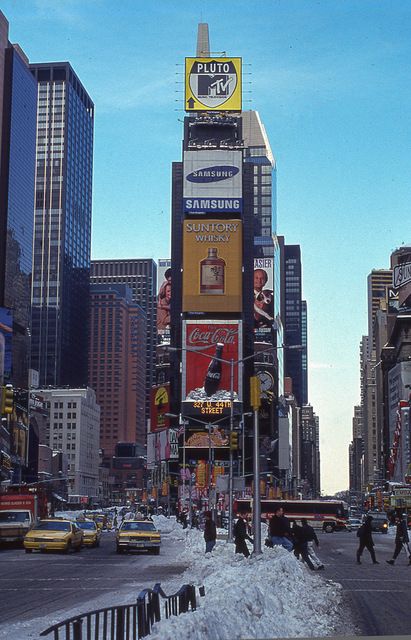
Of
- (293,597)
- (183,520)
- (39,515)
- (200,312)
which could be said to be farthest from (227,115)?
(293,597)

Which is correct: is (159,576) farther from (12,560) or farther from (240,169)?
(240,169)

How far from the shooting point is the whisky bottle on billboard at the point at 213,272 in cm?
14750

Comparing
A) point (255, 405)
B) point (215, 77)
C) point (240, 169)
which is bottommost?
point (255, 405)

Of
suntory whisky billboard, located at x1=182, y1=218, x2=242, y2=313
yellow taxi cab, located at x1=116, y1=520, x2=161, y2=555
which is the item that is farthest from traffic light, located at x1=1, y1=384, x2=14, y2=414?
suntory whisky billboard, located at x1=182, y1=218, x2=242, y2=313

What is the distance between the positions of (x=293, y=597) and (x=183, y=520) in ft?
221

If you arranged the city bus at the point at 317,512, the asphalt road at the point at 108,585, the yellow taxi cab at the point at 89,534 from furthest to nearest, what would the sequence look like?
the city bus at the point at 317,512 → the yellow taxi cab at the point at 89,534 → the asphalt road at the point at 108,585

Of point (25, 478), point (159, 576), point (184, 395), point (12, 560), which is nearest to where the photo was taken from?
point (159, 576)

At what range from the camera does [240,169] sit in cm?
15438

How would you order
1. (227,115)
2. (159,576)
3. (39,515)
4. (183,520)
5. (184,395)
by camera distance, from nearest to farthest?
(159,576)
(39,515)
(183,520)
(184,395)
(227,115)

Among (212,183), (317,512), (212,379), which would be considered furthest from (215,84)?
(317,512)

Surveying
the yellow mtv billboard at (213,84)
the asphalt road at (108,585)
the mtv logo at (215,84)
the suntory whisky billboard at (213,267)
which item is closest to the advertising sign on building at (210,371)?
the suntory whisky billboard at (213,267)

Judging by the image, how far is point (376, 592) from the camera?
23688 millimetres

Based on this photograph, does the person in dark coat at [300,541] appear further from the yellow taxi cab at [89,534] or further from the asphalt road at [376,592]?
the yellow taxi cab at [89,534]

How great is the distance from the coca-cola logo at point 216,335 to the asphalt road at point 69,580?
349ft
